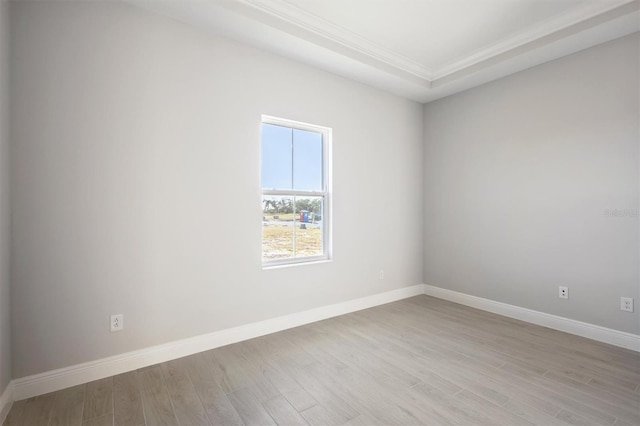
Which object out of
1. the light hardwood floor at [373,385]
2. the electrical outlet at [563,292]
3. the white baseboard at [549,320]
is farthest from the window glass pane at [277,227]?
the electrical outlet at [563,292]

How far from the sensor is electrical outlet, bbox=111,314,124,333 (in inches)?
89.6

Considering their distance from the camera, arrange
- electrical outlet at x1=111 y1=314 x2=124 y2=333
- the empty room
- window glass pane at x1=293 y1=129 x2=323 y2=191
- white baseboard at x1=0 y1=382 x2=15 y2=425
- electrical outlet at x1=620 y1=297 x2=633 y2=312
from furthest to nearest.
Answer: window glass pane at x1=293 y1=129 x2=323 y2=191 → electrical outlet at x1=620 y1=297 x2=633 y2=312 → electrical outlet at x1=111 y1=314 x2=124 y2=333 → the empty room → white baseboard at x1=0 y1=382 x2=15 y2=425

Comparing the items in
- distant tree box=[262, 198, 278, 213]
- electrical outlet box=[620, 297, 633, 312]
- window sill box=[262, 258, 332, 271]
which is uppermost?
distant tree box=[262, 198, 278, 213]

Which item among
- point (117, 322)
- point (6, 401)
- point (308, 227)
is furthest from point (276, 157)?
point (6, 401)

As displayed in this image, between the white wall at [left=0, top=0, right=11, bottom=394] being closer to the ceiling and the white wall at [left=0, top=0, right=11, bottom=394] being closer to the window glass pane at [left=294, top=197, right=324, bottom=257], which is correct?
the ceiling

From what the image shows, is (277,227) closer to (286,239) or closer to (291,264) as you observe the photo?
(286,239)

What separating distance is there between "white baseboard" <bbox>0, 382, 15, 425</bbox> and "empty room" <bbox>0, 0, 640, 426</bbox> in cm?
2

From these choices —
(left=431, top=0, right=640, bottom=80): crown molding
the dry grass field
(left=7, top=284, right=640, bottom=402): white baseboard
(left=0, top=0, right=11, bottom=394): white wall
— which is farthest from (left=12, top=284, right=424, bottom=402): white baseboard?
(left=431, top=0, right=640, bottom=80): crown molding

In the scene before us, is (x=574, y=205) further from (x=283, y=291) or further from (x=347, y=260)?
(x=283, y=291)

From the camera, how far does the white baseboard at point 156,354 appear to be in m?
2.03

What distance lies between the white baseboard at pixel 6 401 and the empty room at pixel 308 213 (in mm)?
24

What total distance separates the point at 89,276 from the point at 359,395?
211 cm

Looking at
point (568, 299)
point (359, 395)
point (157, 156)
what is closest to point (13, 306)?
point (157, 156)

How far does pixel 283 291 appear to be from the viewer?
317 centimetres
